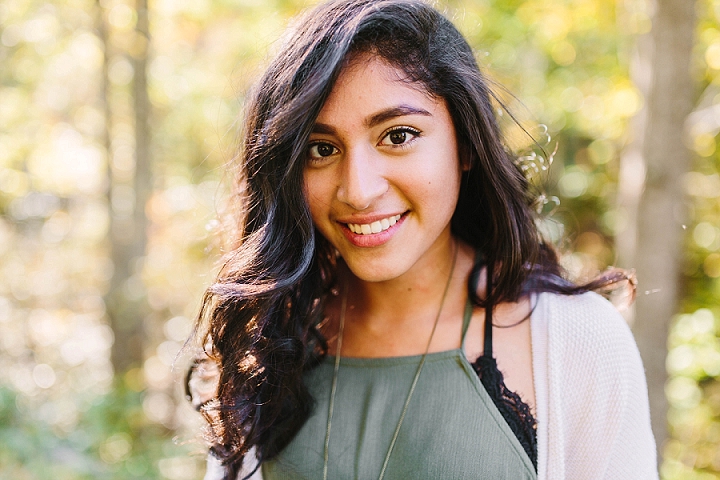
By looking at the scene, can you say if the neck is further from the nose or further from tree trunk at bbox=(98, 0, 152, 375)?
tree trunk at bbox=(98, 0, 152, 375)

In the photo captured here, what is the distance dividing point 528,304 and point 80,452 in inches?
148

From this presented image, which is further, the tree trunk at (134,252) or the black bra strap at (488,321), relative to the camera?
the tree trunk at (134,252)

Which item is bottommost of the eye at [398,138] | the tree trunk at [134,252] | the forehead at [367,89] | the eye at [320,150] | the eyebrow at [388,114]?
the tree trunk at [134,252]

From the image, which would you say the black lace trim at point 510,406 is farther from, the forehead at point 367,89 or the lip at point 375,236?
the forehead at point 367,89

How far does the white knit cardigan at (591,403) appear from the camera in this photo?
54.3 inches

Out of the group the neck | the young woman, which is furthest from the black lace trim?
the neck

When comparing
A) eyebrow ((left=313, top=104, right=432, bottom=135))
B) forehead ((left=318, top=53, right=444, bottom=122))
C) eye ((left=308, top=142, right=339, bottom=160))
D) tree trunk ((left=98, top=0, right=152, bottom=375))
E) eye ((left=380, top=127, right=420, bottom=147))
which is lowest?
tree trunk ((left=98, top=0, right=152, bottom=375))

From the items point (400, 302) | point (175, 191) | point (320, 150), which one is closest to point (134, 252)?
point (175, 191)

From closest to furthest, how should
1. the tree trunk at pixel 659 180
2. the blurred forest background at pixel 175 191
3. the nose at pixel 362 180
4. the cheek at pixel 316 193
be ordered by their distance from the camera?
the nose at pixel 362 180
the cheek at pixel 316 193
the tree trunk at pixel 659 180
the blurred forest background at pixel 175 191

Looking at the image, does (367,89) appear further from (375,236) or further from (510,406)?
(510,406)

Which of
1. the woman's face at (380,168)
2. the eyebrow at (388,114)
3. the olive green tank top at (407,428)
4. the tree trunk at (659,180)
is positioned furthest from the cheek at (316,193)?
the tree trunk at (659,180)

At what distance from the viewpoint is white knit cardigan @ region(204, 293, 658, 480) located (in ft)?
4.52

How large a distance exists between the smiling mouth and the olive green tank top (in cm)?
34

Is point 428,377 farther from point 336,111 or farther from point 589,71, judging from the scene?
point 589,71
